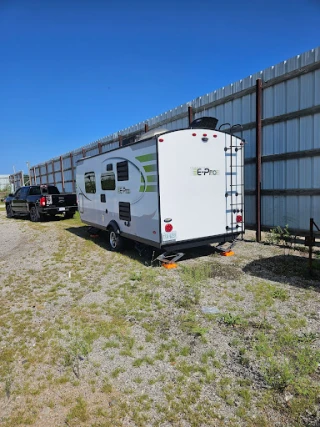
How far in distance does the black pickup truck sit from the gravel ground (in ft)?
29.0

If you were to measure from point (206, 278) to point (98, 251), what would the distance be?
13.0 ft

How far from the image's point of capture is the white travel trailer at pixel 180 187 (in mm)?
6250

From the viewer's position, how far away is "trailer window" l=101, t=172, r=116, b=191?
321 inches

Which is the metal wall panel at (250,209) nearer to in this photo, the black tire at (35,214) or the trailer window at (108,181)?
the trailer window at (108,181)

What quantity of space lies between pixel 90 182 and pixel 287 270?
6625 mm

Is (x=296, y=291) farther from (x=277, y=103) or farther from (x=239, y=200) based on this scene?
(x=277, y=103)

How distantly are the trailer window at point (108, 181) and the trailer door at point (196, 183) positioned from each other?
2391 millimetres

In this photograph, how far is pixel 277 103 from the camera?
795 cm

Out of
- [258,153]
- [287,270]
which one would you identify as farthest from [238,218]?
[258,153]

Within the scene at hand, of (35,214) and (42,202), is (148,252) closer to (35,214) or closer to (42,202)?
(42,202)

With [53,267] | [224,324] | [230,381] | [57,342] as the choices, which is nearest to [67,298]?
[57,342]

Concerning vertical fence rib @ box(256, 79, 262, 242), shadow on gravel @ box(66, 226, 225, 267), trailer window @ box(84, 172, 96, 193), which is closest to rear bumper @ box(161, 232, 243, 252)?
shadow on gravel @ box(66, 226, 225, 267)

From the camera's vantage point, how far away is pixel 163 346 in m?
3.51

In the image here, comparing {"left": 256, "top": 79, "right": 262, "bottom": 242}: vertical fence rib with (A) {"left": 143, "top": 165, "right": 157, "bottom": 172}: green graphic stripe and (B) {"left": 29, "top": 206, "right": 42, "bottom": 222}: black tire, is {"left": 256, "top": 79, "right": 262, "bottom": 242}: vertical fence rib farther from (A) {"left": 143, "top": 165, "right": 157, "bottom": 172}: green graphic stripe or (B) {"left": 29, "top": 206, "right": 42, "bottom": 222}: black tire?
(B) {"left": 29, "top": 206, "right": 42, "bottom": 222}: black tire
